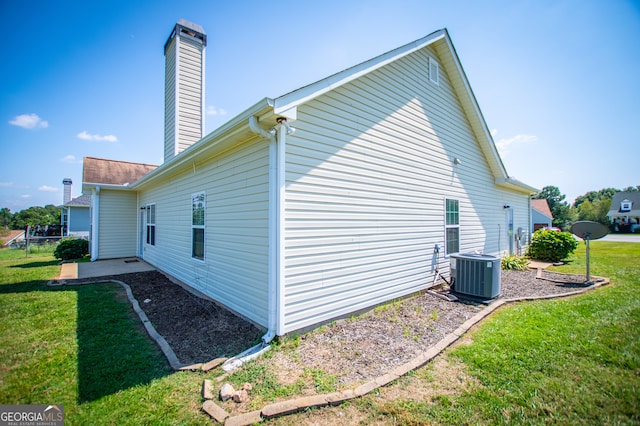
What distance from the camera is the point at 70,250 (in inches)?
462

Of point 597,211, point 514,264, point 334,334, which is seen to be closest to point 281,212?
point 334,334

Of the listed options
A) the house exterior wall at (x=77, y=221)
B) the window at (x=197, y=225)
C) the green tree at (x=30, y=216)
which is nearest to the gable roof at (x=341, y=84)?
the window at (x=197, y=225)

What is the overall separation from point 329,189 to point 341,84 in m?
1.79

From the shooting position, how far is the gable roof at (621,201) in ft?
134

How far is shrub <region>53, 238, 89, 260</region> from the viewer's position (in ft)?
38.2

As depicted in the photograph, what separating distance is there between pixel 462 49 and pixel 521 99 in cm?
262

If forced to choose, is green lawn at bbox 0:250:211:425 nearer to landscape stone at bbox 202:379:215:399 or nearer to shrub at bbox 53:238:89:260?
landscape stone at bbox 202:379:215:399

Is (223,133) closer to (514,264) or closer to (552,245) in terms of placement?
(514,264)

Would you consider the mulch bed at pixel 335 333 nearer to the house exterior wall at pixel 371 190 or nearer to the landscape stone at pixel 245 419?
the house exterior wall at pixel 371 190

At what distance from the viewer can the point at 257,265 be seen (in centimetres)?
432

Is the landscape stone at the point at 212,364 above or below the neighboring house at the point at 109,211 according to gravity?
below

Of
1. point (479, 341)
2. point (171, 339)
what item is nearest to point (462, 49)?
point (479, 341)

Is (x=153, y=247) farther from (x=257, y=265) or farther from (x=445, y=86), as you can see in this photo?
(x=445, y=86)

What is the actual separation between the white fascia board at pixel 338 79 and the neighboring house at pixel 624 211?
1991 inches
